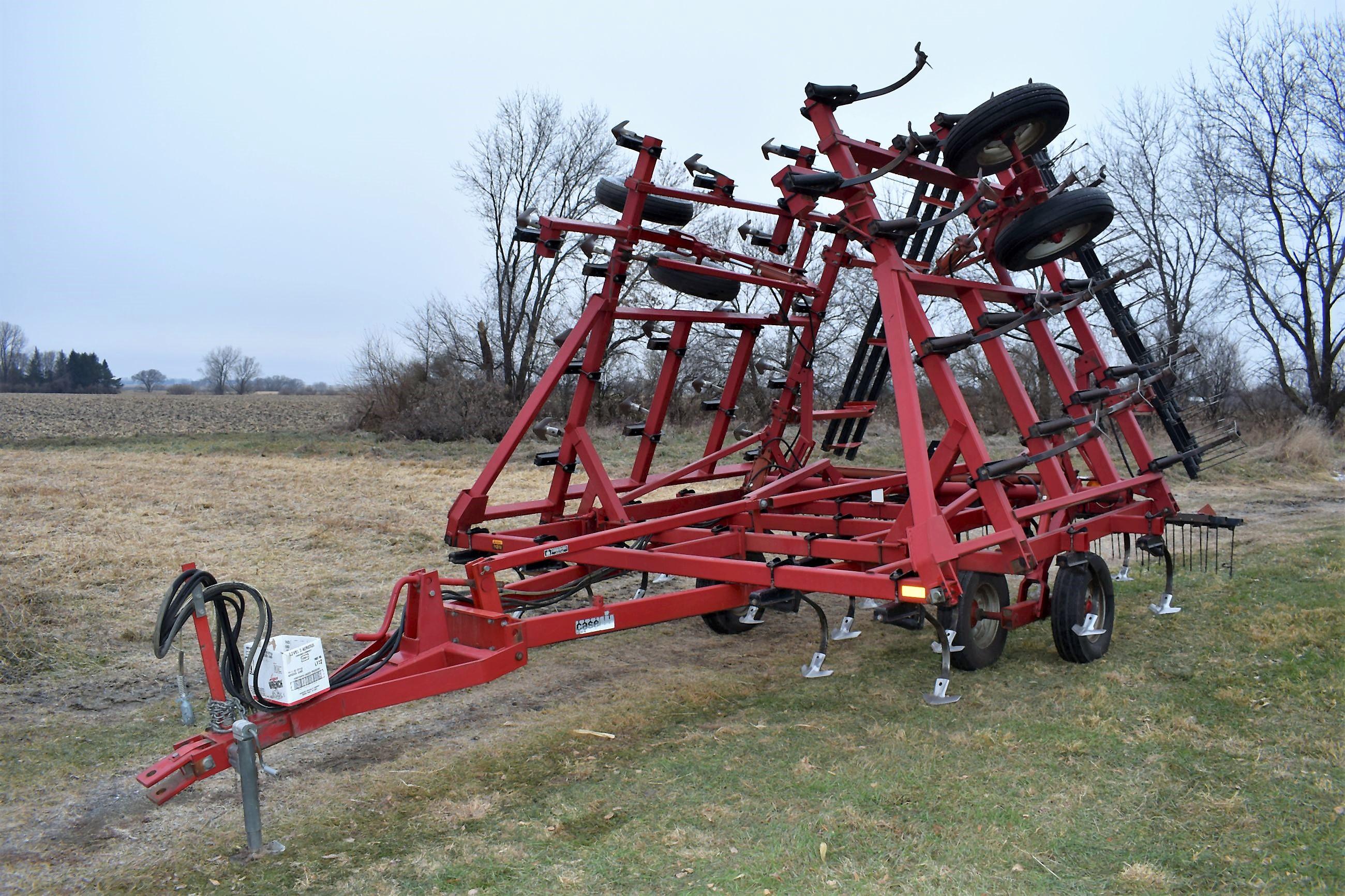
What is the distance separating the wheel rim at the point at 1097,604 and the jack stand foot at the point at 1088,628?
13 millimetres

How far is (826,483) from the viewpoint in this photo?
7137 mm

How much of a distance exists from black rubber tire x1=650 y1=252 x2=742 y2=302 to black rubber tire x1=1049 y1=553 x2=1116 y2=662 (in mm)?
2995

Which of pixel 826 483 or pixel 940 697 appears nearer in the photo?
pixel 940 697

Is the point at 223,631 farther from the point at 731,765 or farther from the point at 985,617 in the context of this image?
the point at 985,617

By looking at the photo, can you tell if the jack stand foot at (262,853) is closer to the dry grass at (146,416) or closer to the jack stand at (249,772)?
the jack stand at (249,772)

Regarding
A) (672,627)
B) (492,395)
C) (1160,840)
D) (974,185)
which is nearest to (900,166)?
(974,185)

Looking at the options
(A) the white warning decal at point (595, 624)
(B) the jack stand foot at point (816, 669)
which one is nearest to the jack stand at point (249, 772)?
(A) the white warning decal at point (595, 624)

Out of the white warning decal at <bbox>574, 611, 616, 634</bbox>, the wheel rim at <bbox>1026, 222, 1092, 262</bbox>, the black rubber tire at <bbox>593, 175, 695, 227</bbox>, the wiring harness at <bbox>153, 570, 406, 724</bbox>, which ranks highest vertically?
the black rubber tire at <bbox>593, 175, 695, 227</bbox>

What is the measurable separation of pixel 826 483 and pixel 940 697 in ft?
8.82

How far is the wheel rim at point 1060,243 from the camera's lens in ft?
17.8

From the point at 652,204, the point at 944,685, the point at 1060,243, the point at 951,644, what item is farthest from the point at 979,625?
the point at 652,204

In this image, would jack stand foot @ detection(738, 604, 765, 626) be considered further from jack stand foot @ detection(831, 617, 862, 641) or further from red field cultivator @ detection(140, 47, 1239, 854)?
jack stand foot @ detection(831, 617, 862, 641)

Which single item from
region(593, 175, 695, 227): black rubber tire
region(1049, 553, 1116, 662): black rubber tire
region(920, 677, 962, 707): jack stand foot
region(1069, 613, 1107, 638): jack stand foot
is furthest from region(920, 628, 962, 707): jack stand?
region(593, 175, 695, 227): black rubber tire

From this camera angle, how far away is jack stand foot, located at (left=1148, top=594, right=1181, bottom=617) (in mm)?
6273
